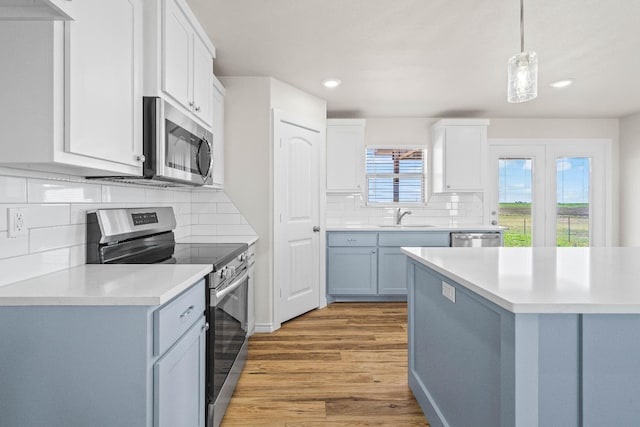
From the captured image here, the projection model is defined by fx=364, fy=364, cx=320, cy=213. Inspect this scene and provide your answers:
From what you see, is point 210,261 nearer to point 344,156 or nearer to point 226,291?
point 226,291

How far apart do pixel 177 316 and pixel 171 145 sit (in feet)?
3.00

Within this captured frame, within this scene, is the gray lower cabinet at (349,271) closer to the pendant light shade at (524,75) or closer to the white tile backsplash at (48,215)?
the pendant light shade at (524,75)

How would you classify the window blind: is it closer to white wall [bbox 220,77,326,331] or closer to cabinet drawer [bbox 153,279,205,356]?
white wall [bbox 220,77,326,331]

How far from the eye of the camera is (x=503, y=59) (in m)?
3.02

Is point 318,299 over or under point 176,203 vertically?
under

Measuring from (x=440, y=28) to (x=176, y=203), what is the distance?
2384 millimetres

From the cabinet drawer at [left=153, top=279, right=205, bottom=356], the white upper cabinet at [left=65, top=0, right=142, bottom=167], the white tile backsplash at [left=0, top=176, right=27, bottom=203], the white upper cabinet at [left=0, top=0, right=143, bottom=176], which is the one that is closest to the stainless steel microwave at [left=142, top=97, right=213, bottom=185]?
the white upper cabinet at [left=65, top=0, right=142, bottom=167]

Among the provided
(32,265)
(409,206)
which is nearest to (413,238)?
(409,206)

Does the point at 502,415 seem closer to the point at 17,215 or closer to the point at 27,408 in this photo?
the point at 27,408

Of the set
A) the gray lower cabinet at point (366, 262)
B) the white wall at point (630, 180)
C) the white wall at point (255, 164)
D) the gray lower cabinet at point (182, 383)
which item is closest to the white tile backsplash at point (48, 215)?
the gray lower cabinet at point (182, 383)

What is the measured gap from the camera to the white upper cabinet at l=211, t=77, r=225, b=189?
299cm

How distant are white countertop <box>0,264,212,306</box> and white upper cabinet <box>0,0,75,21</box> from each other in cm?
81

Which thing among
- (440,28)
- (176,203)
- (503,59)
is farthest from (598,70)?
(176,203)

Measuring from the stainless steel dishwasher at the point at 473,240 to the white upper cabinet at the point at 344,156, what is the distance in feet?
4.21
